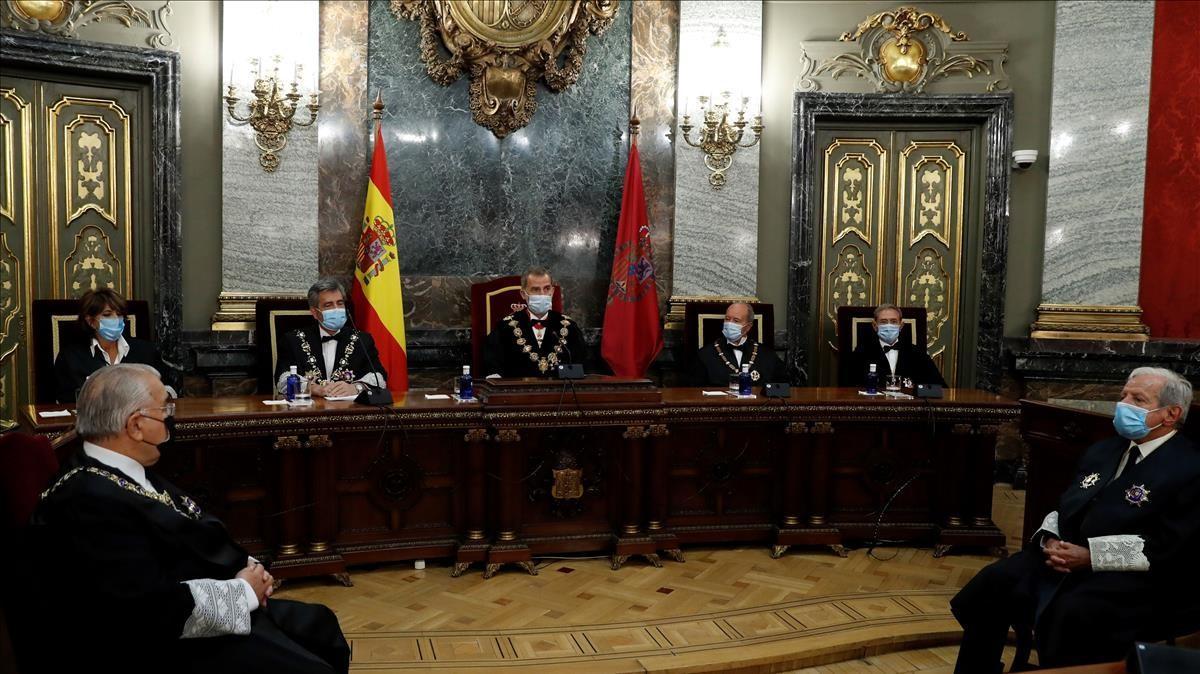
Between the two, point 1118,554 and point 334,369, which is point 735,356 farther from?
point 1118,554

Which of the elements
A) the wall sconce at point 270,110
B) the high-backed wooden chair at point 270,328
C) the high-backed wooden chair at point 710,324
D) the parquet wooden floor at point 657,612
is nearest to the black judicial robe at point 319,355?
the high-backed wooden chair at point 270,328

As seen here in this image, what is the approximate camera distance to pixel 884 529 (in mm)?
4965

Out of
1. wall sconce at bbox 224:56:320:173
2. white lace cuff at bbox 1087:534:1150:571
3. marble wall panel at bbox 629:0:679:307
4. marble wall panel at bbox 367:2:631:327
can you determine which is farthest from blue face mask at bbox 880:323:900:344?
wall sconce at bbox 224:56:320:173

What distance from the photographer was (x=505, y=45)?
20.7ft

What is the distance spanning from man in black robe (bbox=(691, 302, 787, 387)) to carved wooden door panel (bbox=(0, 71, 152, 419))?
3576 millimetres

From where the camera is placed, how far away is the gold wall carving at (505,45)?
624cm

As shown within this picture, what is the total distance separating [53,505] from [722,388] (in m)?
3.71

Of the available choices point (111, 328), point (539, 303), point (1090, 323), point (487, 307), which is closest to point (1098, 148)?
point (1090, 323)

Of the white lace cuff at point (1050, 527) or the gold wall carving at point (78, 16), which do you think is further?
the gold wall carving at point (78, 16)

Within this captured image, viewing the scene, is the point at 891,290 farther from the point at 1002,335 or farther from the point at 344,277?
the point at 344,277

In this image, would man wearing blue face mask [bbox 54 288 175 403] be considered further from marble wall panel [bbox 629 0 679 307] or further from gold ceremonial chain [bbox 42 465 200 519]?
marble wall panel [bbox 629 0 679 307]

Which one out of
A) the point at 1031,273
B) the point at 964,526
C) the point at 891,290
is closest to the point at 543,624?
the point at 964,526

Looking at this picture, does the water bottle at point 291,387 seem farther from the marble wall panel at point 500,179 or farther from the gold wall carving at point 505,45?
the gold wall carving at point 505,45

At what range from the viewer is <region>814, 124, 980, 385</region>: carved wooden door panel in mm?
6996
